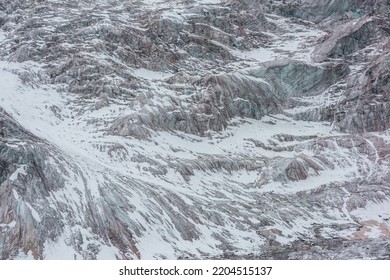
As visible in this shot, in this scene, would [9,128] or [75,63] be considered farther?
[75,63]

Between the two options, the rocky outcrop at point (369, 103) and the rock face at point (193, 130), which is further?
the rocky outcrop at point (369, 103)

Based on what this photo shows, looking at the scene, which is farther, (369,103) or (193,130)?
(369,103)

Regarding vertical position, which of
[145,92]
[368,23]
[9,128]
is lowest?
[145,92]

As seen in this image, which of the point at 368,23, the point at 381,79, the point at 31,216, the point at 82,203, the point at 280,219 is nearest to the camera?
the point at 31,216

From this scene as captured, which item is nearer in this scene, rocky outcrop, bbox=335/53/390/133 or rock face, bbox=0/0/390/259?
rock face, bbox=0/0/390/259

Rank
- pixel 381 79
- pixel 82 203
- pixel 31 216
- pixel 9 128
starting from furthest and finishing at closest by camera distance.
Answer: pixel 381 79 < pixel 9 128 < pixel 82 203 < pixel 31 216

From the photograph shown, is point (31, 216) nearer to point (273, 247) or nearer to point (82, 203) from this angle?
point (82, 203)

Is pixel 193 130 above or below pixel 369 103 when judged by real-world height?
below

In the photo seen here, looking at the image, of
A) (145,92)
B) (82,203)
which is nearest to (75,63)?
(145,92)
